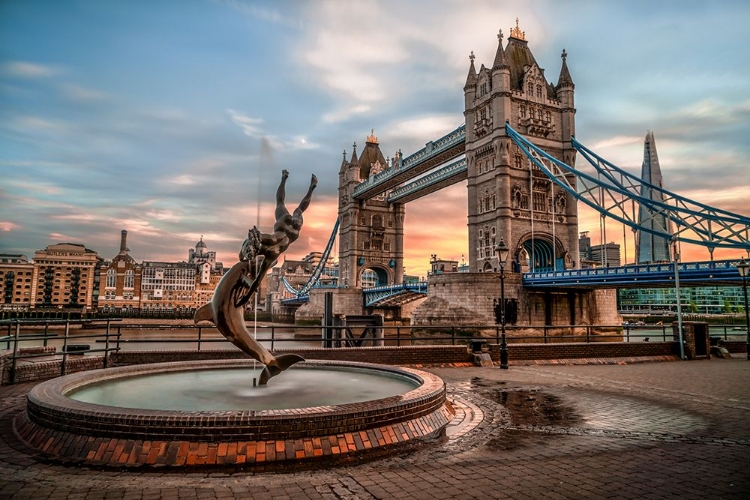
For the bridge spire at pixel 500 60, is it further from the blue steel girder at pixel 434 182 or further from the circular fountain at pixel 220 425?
the circular fountain at pixel 220 425

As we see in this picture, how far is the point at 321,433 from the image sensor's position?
205 inches

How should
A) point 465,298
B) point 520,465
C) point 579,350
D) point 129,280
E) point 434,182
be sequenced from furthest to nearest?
point 129,280
point 434,182
point 465,298
point 579,350
point 520,465

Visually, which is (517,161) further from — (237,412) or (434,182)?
(237,412)

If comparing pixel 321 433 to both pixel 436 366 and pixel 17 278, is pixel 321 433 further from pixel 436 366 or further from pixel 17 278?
pixel 17 278

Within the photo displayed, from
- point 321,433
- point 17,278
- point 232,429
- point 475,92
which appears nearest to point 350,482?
point 321,433

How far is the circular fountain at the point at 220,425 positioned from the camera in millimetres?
4816

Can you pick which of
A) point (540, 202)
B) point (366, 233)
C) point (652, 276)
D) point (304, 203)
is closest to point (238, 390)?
point (304, 203)

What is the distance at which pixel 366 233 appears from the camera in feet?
268

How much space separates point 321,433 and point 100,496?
2.11 m

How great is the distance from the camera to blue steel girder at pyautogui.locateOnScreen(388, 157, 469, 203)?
56.1 m

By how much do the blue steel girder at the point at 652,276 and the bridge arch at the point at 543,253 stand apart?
292 inches

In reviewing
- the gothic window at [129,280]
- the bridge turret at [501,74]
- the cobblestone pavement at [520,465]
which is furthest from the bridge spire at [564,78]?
the gothic window at [129,280]

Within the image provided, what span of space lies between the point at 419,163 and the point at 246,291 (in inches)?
2293

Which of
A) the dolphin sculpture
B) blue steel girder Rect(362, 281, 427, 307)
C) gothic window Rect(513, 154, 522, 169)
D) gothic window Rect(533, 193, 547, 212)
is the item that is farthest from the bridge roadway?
the dolphin sculpture
